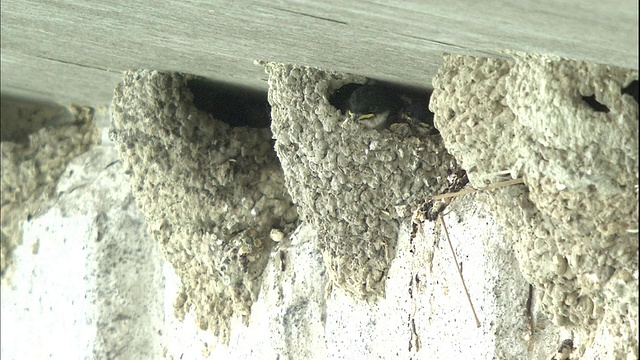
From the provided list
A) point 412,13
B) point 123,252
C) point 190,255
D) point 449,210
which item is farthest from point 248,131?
point 412,13

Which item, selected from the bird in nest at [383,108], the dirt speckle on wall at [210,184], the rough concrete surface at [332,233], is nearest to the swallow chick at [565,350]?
the rough concrete surface at [332,233]

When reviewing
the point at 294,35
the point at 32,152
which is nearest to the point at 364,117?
the point at 294,35

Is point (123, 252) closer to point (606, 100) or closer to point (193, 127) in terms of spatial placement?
point (193, 127)

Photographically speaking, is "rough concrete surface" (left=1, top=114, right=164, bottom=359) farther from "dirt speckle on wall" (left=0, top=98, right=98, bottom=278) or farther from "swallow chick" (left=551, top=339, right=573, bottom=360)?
"swallow chick" (left=551, top=339, right=573, bottom=360)

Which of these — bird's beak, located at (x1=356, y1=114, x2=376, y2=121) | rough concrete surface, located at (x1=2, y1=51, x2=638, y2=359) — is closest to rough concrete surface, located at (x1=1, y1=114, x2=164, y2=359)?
rough concrete surface, located at (x1=2, y1=51, x2=638, y2=359)

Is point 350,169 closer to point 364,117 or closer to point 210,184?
point 364,117

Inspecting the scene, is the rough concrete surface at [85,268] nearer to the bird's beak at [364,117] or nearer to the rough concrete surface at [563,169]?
the bird's beak at [364,117]
